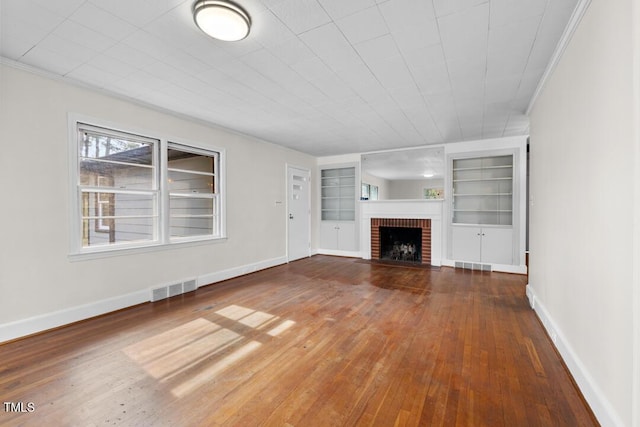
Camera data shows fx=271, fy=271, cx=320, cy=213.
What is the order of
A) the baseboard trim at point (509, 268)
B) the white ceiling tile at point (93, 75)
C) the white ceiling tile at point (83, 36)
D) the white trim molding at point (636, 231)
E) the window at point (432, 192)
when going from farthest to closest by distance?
the window at point (432, 192)
the baseboard trim at point (509, 268)
the white ceiling tile at point (93, 75)
the white ceiling tile at point (83, 36)
the white trim molding at point (636, 231)

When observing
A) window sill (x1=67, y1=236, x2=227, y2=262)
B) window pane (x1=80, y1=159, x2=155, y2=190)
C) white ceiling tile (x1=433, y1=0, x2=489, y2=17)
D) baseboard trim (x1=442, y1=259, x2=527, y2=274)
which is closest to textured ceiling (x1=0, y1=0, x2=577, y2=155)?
white ceiling tile (x1=433, y1=0, x2=489, y2=17)

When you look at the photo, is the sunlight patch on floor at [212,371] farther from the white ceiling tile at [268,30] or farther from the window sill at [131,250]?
the white ceiling tile at [268,30]

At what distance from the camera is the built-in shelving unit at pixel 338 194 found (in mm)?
6715

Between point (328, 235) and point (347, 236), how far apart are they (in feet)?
1.71

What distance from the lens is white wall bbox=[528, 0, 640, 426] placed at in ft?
4.22

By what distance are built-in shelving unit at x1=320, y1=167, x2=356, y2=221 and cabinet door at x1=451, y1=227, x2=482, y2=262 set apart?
90.3 inches

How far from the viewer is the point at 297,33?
2037 mm

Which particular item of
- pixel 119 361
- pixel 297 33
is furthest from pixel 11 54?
pixel 119 361

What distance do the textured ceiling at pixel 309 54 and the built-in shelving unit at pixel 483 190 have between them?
1.56 metres

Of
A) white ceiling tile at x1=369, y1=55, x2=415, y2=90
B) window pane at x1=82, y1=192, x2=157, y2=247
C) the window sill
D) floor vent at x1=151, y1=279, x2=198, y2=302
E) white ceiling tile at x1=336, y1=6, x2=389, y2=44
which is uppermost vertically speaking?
white ceiling tile at x1=369, y1=55, x2=415, y2=90

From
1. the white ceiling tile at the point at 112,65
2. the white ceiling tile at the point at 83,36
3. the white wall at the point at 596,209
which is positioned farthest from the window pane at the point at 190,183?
the white wall at the point at 596,209

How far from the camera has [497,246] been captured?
5113 mm

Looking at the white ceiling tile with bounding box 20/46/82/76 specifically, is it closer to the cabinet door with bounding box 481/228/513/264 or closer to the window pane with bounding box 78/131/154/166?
the window pane with bounding box 78/131/154/166

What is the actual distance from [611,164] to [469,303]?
246 centimetres
